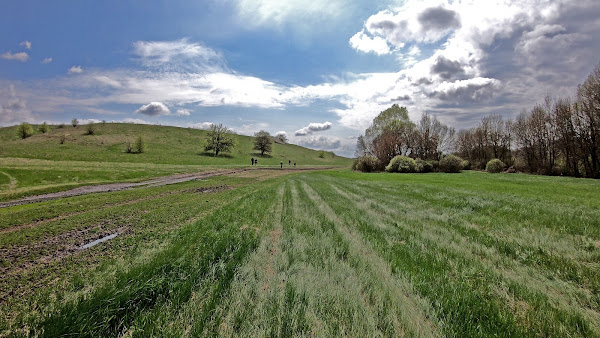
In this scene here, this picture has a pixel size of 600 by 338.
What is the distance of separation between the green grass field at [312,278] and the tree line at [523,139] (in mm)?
39834

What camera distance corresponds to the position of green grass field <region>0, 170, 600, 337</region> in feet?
8.17

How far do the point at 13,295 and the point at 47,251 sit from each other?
95.8 inches

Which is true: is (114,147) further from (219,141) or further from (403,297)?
(403,297)

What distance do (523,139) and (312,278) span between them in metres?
60.7

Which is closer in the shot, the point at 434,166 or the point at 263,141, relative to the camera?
the point at 434,166

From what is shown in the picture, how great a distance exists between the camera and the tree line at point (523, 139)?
1211 inches

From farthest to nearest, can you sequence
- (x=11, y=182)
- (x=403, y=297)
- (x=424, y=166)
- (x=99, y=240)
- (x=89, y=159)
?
(x=89, y=159) < (x=424, y=166) < (x=11, y=182) < (x=99, y=240) < (x=403, y=297)

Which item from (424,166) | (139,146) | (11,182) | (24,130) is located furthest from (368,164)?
(24,130)

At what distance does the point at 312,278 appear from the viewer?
11.9 ft

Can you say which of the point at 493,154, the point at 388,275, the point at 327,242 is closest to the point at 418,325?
the point at 388,275

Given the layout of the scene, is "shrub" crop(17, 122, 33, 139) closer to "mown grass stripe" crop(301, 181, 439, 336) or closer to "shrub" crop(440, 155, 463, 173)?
"mown grass stripe" crop(301, 181, 439, 336)

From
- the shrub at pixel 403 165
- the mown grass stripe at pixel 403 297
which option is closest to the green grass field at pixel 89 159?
the mown grass stripe at pixel 403 297

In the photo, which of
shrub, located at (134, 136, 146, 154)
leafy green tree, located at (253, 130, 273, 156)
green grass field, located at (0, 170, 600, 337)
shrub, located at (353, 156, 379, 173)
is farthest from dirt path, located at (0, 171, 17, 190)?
leafy green tree, located at (253, 130, 273, 156)

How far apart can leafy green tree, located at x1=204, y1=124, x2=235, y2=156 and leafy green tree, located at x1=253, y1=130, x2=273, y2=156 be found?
608 inches
